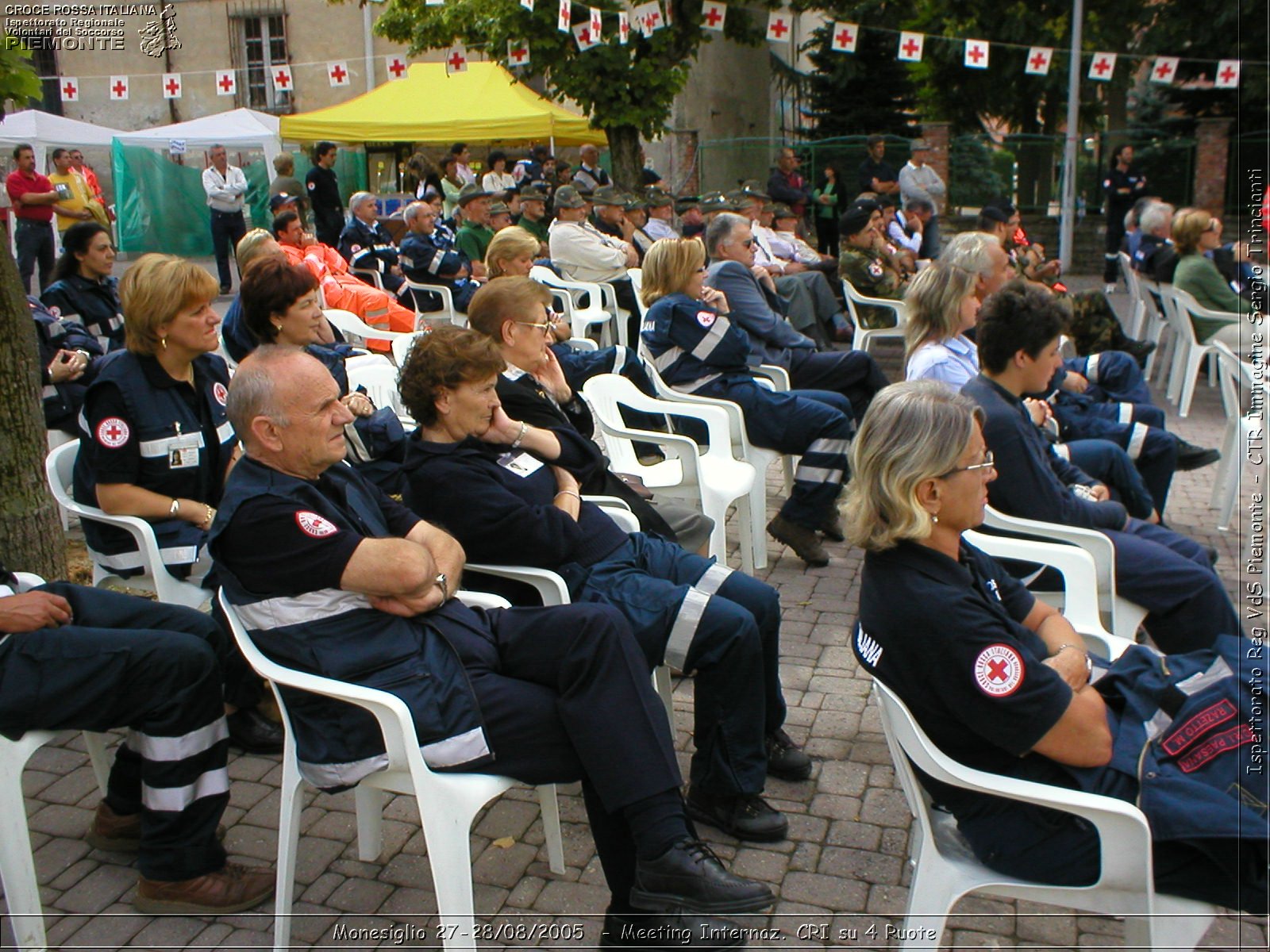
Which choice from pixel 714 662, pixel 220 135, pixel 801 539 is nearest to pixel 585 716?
pixel 714 662

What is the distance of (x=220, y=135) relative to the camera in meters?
18.1

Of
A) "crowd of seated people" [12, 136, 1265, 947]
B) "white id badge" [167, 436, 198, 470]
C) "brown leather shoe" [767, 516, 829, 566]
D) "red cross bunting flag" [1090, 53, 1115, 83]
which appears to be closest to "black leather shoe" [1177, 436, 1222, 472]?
"crowd of seated people" [12, 136, 1265, 947]

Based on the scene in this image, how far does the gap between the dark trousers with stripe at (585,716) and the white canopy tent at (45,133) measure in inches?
617

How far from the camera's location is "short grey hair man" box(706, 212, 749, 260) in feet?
20.9

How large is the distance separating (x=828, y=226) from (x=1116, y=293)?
12.9ft

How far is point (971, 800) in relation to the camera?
233cm

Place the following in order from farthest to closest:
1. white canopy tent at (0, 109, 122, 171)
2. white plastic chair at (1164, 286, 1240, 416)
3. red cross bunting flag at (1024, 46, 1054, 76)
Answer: white canopy tent at (0, 109, 122, 171) < red cross bunting flag at (1024, 46, 1054, 76) < white plastic chair at (1164, 286, 1240, 416)

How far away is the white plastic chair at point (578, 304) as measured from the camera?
7844 millimetres

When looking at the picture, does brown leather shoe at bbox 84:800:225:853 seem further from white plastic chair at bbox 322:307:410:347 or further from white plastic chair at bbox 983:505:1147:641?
white plastic chair at bbox 322:307:410:347

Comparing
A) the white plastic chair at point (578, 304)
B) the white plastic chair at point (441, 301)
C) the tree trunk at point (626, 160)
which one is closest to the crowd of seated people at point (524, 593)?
the white plastic chair at point (578, 304)

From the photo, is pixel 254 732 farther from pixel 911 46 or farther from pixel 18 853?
pixel 911 46

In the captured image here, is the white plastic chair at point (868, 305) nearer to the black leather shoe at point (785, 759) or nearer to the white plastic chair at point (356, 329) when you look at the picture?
the white plastic chair at point (356, 329)

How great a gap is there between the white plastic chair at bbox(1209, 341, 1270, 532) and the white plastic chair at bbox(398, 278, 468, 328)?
5034mm

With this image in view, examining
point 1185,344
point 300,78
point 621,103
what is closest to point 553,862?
point 1185,344
